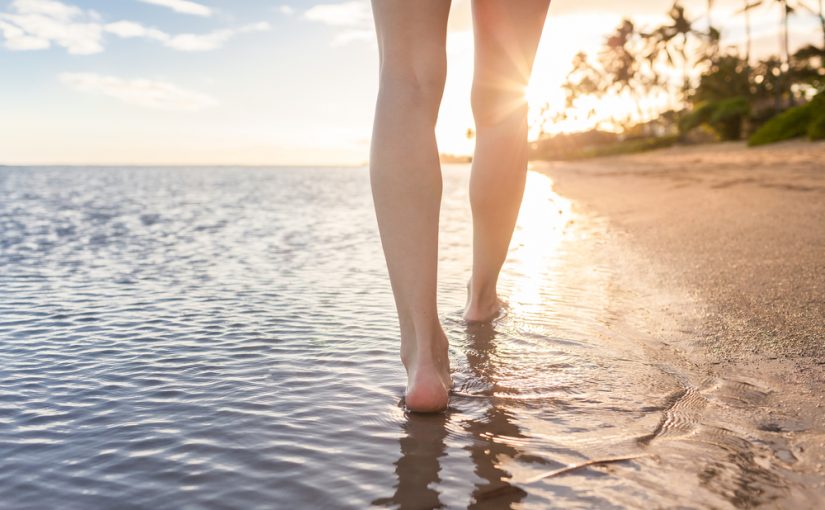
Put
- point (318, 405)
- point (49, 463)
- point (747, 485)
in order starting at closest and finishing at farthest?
point (747, 485), point (49, 463), point (318, 405)

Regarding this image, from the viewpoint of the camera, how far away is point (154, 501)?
1188 millimetres

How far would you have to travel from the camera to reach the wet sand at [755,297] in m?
1.42

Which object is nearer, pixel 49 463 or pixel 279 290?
pixel 49 463

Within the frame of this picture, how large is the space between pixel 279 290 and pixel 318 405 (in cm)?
174

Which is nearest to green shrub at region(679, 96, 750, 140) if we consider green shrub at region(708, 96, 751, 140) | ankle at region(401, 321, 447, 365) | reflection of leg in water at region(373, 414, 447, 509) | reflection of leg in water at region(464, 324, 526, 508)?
green shrub at region(708, 96, 751, 140)

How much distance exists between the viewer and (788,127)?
18031 mm

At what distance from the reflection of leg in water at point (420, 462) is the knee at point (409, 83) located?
759mm

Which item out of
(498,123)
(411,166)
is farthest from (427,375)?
(498,123)

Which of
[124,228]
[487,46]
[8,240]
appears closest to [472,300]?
[487,46]

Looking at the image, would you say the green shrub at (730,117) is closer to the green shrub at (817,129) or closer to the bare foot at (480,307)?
the green shrub at (817,129)

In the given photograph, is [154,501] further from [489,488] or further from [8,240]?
[8,240]

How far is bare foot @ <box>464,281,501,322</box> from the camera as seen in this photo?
96.9 inches

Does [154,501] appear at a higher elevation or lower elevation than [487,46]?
lower

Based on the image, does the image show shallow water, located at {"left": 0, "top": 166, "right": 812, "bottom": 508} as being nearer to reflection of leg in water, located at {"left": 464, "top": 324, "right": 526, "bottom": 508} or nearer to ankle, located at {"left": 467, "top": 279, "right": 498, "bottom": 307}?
reflection of leg in water, located at {"left": 464, "top": 324, "right": 526, "bottom": 508}
